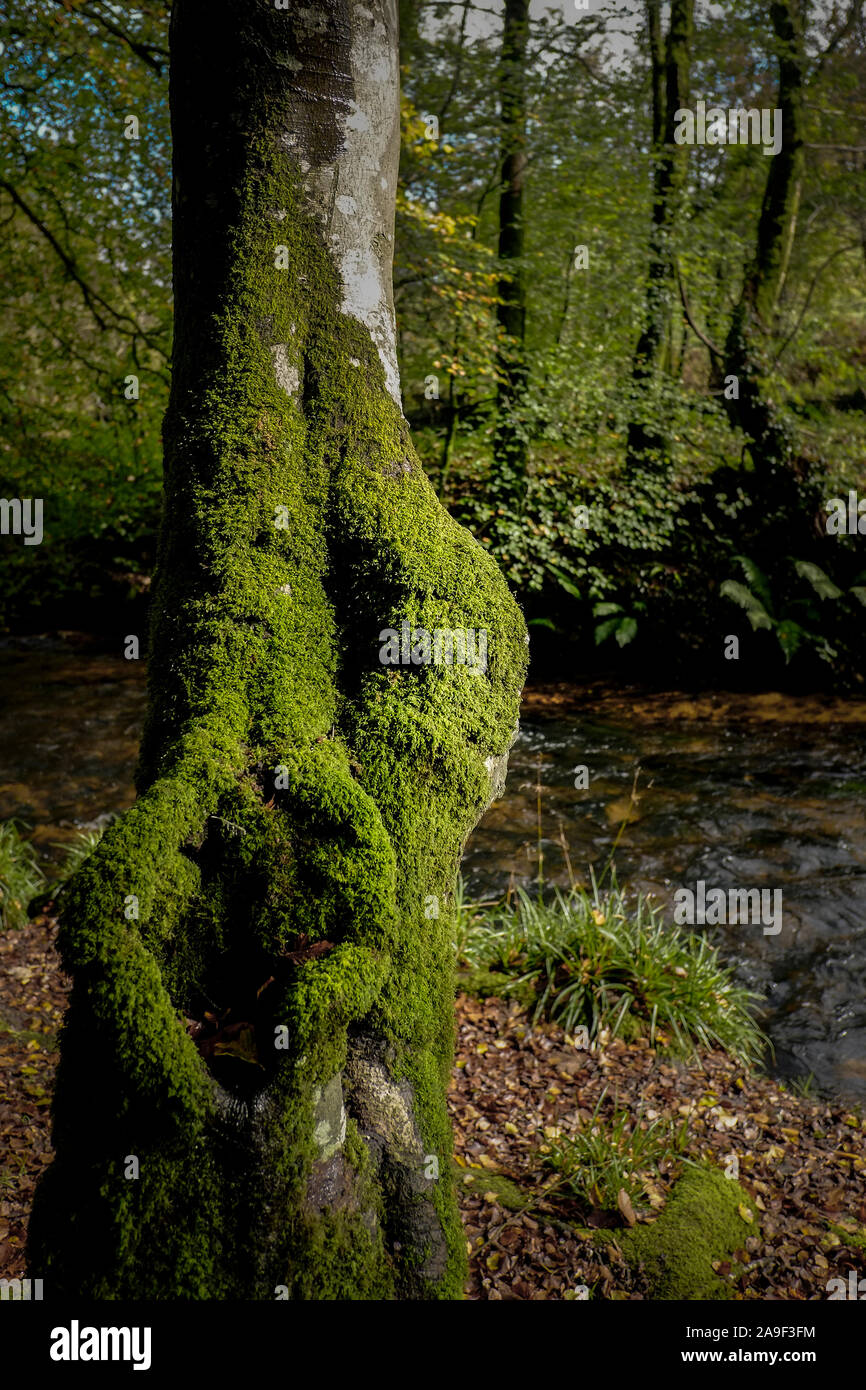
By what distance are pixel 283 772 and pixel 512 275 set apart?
9.57 meters

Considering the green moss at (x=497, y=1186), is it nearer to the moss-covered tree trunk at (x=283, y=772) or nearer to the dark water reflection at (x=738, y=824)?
the moss-covered tree trunk at (x=283, y=772)

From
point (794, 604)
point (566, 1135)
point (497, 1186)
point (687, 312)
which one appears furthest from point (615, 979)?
point (687, 312)

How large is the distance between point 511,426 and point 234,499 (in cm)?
770

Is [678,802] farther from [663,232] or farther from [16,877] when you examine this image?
[663,232]

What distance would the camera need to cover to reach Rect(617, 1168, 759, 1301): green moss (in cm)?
287

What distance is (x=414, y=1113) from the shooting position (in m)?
1.98

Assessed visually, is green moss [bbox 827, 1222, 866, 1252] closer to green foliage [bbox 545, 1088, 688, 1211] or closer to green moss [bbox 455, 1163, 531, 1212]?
green foliage [bbox 545, 1088, 688, 1211]

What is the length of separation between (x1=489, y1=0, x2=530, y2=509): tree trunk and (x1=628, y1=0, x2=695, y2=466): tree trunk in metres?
1.54

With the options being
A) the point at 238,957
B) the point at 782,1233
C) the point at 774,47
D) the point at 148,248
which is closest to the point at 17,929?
the point at 238,957

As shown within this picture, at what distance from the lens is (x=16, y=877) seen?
5836 millimetres

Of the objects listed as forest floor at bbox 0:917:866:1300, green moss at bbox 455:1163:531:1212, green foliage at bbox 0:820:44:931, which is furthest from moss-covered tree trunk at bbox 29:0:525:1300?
green foliage at bbox 0:820:44:931

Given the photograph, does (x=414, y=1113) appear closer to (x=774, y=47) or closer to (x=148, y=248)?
(x=148, y=248)

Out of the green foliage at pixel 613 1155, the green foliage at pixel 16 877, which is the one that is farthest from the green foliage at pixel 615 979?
the green foliage at pixel 16 877

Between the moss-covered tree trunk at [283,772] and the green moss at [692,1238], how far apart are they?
1354 millimetres
